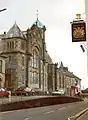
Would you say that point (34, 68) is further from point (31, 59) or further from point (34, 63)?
point (34, 63)

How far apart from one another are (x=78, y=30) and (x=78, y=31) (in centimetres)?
3

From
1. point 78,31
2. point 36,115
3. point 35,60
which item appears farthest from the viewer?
point 35,60

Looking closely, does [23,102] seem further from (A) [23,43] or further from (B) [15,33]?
(A) [23,43]

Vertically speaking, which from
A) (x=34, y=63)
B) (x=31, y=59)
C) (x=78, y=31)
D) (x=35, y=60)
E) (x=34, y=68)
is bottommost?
(x=78, y=31)

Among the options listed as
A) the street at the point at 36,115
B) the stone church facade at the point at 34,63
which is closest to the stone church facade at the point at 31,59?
the stone church facade at the point at 34,63

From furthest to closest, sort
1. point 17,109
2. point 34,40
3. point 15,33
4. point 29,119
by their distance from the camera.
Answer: point 34,40
point 15,33
point 17,109
point 29,119

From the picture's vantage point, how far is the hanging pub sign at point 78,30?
7055 mm

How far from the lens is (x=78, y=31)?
7.18 m

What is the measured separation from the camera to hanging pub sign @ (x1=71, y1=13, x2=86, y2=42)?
705 cm

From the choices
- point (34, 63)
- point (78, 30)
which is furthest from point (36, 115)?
point (34, 63)

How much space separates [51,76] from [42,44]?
4.47 metres

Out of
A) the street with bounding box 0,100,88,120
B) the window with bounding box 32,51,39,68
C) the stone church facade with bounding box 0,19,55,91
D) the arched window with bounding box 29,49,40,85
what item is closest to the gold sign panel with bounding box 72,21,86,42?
the street with bounding box 0,100,88,120

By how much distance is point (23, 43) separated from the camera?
41750mm

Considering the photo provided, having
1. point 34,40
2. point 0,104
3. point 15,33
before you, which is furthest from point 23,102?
point 34,40
